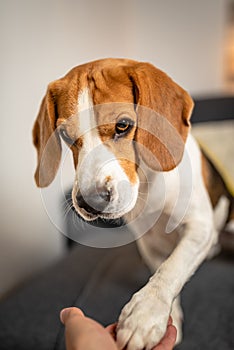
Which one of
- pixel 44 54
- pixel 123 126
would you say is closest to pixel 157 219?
pixel 123 126

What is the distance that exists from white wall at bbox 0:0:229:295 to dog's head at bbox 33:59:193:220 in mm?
71

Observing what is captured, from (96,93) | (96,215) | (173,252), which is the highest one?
(96,93)

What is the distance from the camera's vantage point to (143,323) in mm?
466

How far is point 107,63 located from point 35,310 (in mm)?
554

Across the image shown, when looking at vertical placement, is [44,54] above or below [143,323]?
above

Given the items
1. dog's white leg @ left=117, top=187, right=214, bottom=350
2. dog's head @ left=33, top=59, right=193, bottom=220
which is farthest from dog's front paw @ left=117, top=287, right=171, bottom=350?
dog's head @ left=33, top=59, right=193, bottom=220

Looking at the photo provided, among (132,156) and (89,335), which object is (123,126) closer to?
(132,156)

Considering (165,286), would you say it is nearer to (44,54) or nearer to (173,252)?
(173,252)

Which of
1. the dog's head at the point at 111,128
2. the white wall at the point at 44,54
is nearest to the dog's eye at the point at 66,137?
the dog's head at the point at 111,128

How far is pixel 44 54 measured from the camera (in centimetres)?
66

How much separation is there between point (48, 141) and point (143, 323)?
0.22 m

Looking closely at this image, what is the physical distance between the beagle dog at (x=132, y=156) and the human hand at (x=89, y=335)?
2 centimetres

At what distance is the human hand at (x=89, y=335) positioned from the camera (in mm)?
427

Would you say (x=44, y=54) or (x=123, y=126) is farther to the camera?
(x=44, y=54)
